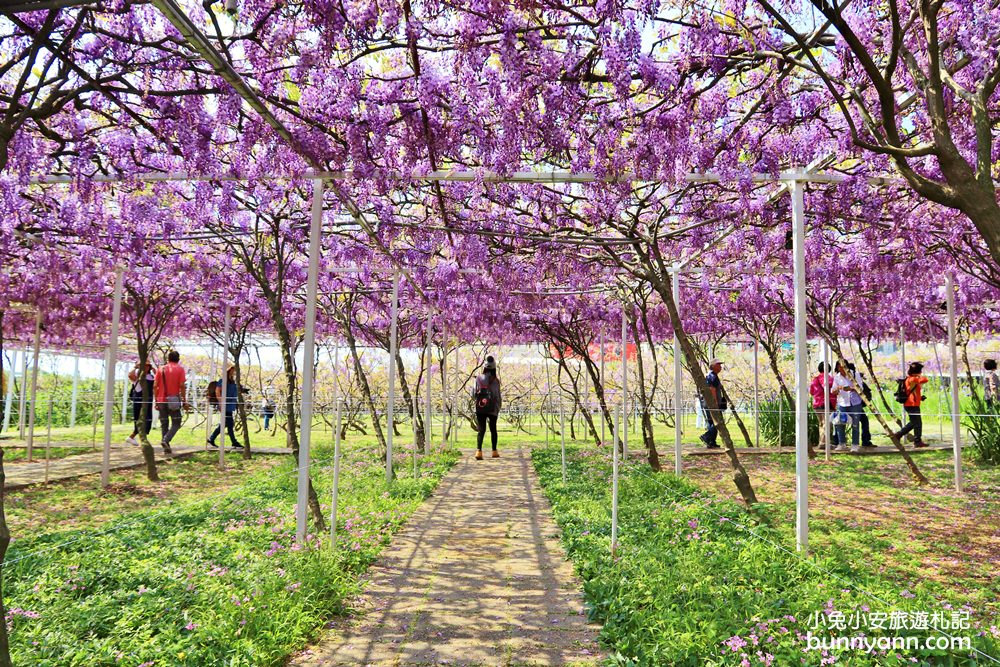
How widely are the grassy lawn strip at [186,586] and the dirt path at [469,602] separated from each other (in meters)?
0.19

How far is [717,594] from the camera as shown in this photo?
11.3 ft

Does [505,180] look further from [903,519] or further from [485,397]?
[485,397]

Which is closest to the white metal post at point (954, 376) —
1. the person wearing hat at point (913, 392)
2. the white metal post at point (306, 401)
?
the person wearing hat at point (913, 392)

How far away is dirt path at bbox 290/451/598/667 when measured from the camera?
2.98 meters

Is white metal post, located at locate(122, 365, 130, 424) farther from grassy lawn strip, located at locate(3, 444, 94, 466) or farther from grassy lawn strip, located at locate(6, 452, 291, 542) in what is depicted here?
grassy lawn strip, located at locate(6, 452, 291, 542)

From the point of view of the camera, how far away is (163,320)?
408 inches

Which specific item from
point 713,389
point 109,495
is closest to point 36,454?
point 109,495

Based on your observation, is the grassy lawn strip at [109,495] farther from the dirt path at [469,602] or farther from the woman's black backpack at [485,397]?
the woman's black backpack at [485,397]

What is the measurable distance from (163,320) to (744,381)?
17.1 metres

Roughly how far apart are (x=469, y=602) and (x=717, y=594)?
4.35 ft

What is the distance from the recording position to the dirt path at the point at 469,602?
298 centimetres

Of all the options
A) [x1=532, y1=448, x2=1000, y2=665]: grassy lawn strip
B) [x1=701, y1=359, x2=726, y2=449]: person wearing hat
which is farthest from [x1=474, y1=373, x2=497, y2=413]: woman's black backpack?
[x1=532, y1=448, x2=1000, y2=665]: grassy lawn strip

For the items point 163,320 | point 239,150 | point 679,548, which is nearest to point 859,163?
point 679,548

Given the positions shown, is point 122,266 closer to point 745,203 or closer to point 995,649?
point 745,203
